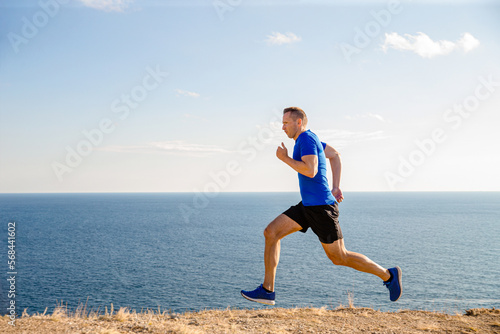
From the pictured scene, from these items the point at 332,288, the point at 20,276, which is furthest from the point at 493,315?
the point at 20,276

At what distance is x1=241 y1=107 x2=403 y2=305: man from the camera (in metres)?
3.78

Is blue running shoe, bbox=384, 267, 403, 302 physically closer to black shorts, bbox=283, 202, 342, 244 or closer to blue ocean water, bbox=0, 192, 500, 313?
black shorts, bbox=283, 202, 342, 244

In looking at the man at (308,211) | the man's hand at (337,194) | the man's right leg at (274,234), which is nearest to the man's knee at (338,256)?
the man at (308,211)

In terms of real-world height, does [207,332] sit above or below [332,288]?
above

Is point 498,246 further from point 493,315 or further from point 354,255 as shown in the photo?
point 354,255

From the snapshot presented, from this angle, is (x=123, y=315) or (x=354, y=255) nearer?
(x=354, y=255)

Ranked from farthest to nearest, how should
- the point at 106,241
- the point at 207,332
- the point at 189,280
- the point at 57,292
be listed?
the point at 106,241
the point at 189,280
the point at 57,292
the point at 207,332

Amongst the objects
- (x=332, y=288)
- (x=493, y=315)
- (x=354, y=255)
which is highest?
(x=354, y=255)

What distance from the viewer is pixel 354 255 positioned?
4035 millimetres

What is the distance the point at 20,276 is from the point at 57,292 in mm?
10147

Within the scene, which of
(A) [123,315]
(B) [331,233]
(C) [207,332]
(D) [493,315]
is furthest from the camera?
(D) [493,315]

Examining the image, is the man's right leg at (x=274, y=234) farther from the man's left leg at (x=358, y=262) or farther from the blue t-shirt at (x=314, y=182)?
the man's left leg at (x=358, y=262)

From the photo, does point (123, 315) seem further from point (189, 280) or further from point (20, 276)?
point (20, 276)

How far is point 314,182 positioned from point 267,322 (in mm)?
3260
